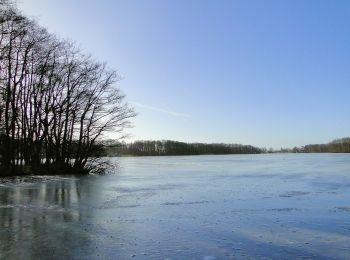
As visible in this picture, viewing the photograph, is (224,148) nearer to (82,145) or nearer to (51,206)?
(82,145)

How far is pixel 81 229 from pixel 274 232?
3.96 meters

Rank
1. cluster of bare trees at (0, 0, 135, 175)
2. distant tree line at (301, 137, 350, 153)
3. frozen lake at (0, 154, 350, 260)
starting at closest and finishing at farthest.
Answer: frozen lake at (0, 154, 350, 260), cluster of bare trees at (0, 0, 135, 175), distant tree line at (301, 137, 350, 153)

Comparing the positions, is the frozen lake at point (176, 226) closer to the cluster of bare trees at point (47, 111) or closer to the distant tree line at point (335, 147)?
the cluster of bare trees at point (47, 111)

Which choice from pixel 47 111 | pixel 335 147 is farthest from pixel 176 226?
pixel 335 147

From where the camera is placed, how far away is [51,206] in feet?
41.5

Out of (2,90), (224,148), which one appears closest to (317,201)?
(2,90)

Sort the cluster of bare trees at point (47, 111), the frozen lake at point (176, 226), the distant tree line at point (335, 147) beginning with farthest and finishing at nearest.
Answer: the distant tree line at point (335, 147)
the cluster of bare trees at point (47, 111)
the frozen lake at point (176, 226)

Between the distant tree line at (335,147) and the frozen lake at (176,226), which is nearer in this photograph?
the frozen lake at (176,226)

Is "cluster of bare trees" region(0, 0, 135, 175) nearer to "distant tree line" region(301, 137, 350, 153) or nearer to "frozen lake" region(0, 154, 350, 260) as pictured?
"frozen lake" region(0, 154, 350, 260)

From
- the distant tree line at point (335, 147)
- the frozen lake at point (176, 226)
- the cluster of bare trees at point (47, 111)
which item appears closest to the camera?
the frozen lake at point (176, 226)

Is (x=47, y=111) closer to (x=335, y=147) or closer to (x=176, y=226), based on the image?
(x=176, y=226)

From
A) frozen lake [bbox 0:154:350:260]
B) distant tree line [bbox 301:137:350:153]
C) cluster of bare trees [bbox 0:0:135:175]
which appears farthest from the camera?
distant tree line [bbox 301:137:350:153]

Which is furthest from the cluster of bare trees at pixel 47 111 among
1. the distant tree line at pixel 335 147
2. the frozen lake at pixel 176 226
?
the distant tree line at pixel 335 147

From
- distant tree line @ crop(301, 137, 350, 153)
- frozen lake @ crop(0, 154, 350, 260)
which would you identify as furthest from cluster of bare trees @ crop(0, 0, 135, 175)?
distant tree line @ crop(301, 137, 350, 153)
